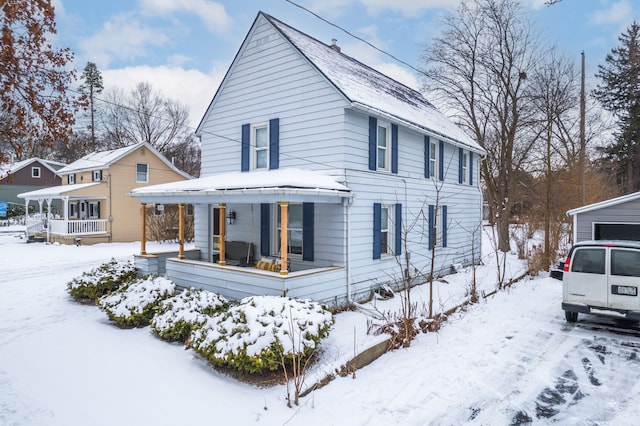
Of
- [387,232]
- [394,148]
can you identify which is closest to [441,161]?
[394,148]

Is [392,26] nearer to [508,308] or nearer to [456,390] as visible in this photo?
[508,308]

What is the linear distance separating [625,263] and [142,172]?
27.7m

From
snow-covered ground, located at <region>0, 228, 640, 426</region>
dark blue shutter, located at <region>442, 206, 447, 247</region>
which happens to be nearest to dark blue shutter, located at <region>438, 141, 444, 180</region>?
dark blue shutter, located at <region>442, 206, 447, 247</region>

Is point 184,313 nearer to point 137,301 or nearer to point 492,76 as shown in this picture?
point 137,301

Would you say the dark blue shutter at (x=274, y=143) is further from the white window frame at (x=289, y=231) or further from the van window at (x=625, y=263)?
the van window at (x=625, y=263)

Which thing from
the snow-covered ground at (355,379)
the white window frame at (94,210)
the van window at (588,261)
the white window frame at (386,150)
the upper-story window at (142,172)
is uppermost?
the upper-story window at (142,172)

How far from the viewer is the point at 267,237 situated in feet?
36.6

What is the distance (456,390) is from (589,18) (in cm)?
932

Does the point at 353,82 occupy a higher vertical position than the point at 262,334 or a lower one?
higher

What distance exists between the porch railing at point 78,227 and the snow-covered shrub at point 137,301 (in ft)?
57.4

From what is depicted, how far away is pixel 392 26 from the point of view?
1334 cm

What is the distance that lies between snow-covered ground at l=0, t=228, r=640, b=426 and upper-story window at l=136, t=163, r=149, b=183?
1938 cm

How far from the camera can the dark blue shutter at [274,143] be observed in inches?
437

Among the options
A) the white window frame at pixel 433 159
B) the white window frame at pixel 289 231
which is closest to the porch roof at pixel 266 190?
the white window frame at pixel 289 231
